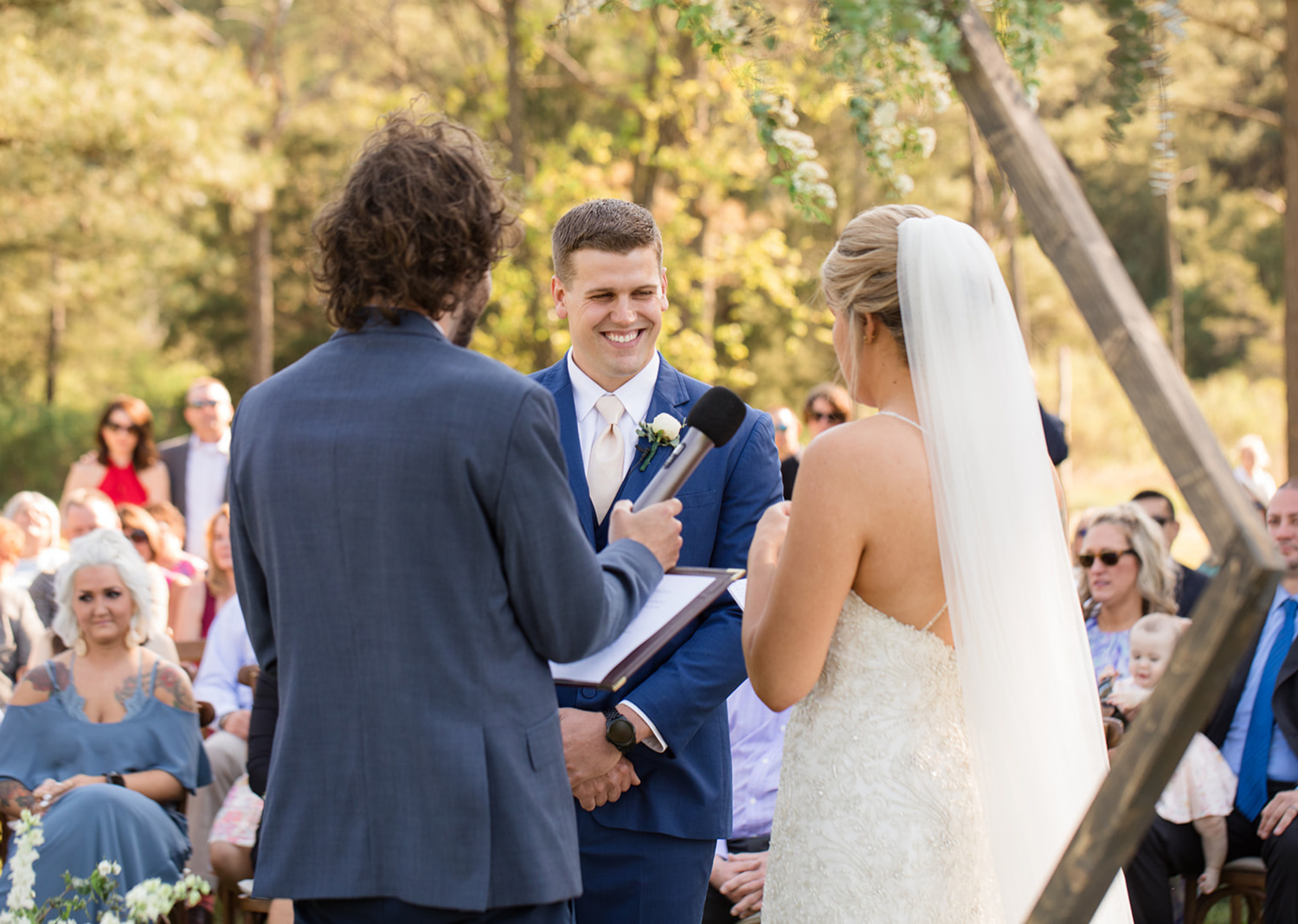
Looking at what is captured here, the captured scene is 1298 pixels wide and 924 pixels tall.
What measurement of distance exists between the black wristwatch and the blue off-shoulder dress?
274 centimetres

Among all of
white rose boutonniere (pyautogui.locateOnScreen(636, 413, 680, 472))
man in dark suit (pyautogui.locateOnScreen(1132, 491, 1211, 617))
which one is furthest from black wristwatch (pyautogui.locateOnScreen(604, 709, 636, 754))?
man in dark suit (pyautogui.locateOnScreen(1132, 491, 1211, 617))

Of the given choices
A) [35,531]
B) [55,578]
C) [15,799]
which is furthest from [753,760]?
[35,531]

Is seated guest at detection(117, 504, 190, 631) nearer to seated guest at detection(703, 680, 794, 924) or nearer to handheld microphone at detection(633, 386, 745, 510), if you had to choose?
seated guest at detection(703, 680, 794, 924)

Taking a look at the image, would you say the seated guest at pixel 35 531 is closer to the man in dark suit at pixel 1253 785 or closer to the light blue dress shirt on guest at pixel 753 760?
the light blue dress shirt on guest at pixel 753 760

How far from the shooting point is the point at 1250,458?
1044 cm

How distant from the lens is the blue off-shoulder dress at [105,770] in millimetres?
4426

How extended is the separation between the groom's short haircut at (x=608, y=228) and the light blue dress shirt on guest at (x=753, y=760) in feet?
6.73

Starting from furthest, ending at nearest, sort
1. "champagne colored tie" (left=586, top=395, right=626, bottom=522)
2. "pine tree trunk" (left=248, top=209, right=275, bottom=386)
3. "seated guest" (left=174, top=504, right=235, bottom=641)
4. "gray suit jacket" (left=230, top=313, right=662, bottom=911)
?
"pine tree trunk" (left=248, top=209, right=275, bottom=386) < "seated guest" (left=174, top=504, right=235, bottom=641) < "champagne colored tie" (left=586, top=395, right=626, bottom=522) < "gray suit jacket" (left=230, top=313, right=662, bottom=911)

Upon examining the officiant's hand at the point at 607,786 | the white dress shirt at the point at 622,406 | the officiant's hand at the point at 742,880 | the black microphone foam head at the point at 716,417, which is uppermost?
the white dress shirt at the point at 622,406

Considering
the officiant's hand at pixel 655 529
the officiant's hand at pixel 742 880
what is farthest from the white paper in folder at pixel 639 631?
the officiant's hand at pixel 742 880

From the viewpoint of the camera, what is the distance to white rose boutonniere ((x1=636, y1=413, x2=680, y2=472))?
9.34 ft

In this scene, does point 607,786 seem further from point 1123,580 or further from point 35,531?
point 35,531

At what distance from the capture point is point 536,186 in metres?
14.1

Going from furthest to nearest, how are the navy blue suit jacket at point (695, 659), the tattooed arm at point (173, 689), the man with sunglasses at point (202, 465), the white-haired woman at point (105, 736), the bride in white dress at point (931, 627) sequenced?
the man with sunglasses at point (202, 465) < the tattooed arm at point (173, 689) < the white-haired woman at point (105, 736) < the navy blue suit jacket at point (695, 659) < the bride in white dress at point (931, 627)
